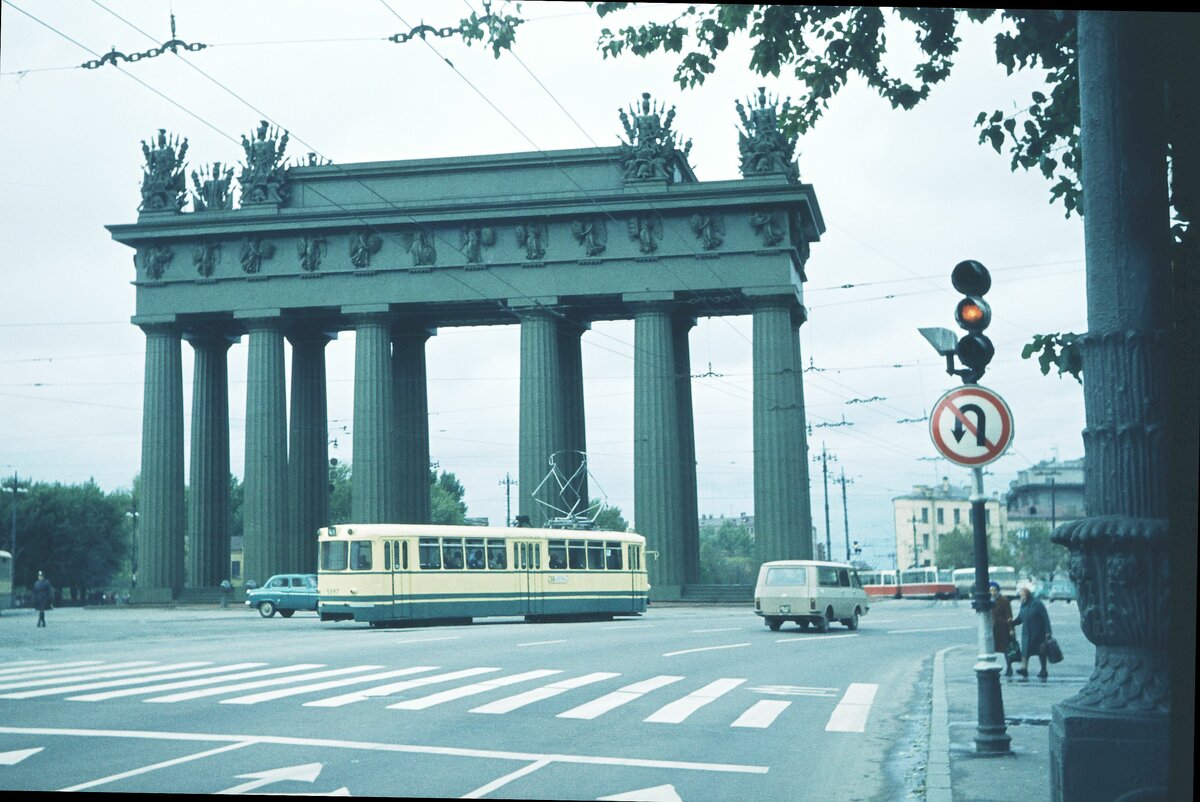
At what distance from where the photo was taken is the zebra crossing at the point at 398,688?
56.9ft

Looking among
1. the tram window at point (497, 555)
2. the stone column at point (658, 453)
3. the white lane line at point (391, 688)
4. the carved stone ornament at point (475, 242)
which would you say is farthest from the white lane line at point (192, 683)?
the carved stone ornament at point (475, 242)

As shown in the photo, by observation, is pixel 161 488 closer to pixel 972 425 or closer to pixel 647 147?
pixel 647 147

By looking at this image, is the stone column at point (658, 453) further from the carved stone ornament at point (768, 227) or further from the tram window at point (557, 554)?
the tram window at point (557, 554)

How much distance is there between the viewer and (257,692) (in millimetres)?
18484

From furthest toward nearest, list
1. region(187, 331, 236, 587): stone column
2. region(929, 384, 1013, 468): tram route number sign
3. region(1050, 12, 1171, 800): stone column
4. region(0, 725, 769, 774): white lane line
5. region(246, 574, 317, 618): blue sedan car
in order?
1. region(187, 331, 236, 587): stone column
2. region(246, 574, 317, 618): blue sedan car
3. region(929, 384, 1013, 468): tram route number sign
4. region(0, 725, 769, 774): white lane line
5. region(1050, 12, 1171, 800): stone column

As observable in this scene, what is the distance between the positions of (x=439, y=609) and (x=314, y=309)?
1149 inches

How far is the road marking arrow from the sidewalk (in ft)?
16.3

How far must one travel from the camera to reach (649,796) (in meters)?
11.1

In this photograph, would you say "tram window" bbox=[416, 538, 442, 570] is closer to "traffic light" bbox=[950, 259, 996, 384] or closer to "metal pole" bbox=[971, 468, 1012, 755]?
"metal pole" bbox=[971, 468, 1012, 755]

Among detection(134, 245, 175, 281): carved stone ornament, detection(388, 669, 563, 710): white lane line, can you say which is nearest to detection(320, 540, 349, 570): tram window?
detection(388, 669, 563, 710): white lane line

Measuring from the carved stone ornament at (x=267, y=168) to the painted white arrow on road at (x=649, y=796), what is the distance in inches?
2272

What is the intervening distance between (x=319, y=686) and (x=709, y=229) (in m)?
43.9

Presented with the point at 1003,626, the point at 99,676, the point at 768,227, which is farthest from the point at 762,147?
the point at 99,676

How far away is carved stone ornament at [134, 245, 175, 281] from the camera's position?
66750 mm
